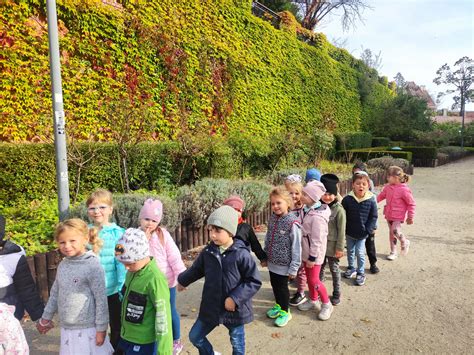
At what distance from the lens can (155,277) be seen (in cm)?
224

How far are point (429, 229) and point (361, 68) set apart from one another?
24506 millimetres

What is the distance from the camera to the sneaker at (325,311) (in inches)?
144

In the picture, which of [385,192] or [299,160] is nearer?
[385,192]

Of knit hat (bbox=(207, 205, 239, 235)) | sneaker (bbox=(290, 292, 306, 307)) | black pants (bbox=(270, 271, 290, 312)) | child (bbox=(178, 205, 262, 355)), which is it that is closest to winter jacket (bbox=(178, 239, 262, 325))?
child (bbox=(178, 205, 262, 355))

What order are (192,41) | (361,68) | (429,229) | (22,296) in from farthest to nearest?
1. (361,68)
2. (192,41)
3. (429,229)
4. (22,296)

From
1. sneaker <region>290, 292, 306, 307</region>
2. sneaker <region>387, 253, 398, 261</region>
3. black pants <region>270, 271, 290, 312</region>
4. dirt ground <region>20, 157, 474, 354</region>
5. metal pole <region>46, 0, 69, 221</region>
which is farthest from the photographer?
sneaker <region>387, 253, 398, 261</region>

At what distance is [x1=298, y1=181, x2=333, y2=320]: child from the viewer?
3652mm

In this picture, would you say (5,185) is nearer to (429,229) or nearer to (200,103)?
(200,103)

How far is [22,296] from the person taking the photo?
2.58m

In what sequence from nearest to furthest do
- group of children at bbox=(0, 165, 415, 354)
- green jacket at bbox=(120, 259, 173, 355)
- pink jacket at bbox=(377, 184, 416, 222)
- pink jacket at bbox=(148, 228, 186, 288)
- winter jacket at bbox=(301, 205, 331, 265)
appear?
green jacket at bbox=(120, 259, 173, 355) < group of children at bbox=(0, 165, 415, 354) < pink jacket at bbox=(148, 228, 186, 288) < winter jacket at bbox=(301, 205, 331, 265) < pink jacket at bbox=(377, 184, 416, 222)

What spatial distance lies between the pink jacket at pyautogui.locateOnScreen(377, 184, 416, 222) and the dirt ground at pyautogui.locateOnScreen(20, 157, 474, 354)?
702mm

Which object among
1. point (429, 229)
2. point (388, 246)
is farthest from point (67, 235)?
point (429, 229)

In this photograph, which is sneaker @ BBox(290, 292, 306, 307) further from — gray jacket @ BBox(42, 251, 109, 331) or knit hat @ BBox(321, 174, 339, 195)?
gray jacket @ BBox(42, 251, 109, 331)

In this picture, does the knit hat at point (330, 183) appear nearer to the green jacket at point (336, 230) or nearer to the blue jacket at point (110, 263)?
the green jacket at point (336, 230)
